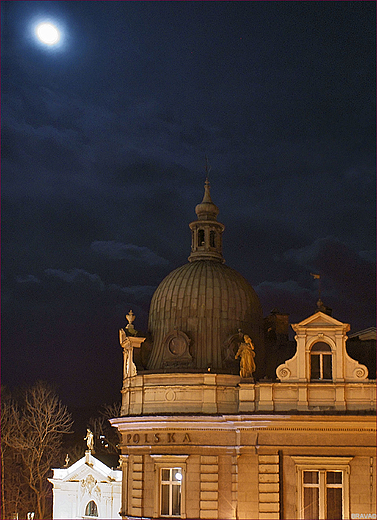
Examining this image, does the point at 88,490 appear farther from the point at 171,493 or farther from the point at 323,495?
the point at 323,495

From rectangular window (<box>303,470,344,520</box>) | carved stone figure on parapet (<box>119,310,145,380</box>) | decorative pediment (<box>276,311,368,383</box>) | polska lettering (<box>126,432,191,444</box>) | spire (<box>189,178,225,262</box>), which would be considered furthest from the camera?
spire (<box>189,178,225,262</box>)

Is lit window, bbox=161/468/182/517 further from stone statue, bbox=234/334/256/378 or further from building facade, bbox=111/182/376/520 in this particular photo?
stone statue, bbox=234/334/256/378

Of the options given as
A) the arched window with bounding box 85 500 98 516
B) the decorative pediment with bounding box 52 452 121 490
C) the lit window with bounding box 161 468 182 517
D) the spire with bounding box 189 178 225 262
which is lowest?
the arched window with bounding box 85 500 98 516

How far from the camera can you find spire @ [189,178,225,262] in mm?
42281

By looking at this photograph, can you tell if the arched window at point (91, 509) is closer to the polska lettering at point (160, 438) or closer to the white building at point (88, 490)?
the white building at point (88, 490)

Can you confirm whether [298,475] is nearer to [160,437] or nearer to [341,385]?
[341,385]

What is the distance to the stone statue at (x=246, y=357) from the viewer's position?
36.2 m

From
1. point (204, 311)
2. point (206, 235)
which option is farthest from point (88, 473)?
point (206, 235)

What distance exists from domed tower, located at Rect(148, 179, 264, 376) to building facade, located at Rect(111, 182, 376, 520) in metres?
0.06

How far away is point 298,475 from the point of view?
1366 inches

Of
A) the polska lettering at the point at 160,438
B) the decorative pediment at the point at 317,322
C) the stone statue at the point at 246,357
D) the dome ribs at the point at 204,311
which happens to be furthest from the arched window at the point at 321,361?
the polska lettering at the point at 160,438

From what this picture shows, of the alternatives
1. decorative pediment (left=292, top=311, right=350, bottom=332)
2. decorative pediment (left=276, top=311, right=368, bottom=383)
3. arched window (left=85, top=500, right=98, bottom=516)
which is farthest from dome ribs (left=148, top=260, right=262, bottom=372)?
arched window (left=85, top=500, right=98, bottom=516)

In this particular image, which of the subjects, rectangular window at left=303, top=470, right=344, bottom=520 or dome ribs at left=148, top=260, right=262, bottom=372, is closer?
rectangular window at left=303, top=470, right=344, bottom=520

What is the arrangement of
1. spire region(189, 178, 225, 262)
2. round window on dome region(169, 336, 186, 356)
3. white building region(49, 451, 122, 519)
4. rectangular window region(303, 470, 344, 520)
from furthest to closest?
white building region(49, 451, 122, 519), spire region(189, 178, 225, 262), round window on dome region(169, 336, 186, 356), rectangular window region(303, 470, 344, 520)
